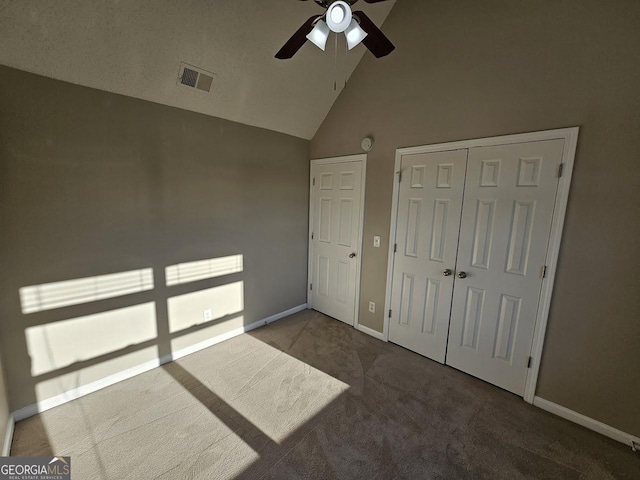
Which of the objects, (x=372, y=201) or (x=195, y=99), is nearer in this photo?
(x=195, y=99)

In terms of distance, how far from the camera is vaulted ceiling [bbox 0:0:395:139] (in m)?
1.67

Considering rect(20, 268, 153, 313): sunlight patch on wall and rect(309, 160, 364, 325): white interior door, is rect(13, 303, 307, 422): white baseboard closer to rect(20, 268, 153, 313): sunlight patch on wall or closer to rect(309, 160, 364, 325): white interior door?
rect(20, 268, 153, 313): sunlight patch on wall

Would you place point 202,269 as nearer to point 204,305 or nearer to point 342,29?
point 204,305

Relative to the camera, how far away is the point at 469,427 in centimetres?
193

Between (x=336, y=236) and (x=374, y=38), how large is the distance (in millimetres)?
2170

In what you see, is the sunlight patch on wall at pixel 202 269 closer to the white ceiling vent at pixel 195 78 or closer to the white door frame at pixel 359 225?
the white door frame at pixel 359 225

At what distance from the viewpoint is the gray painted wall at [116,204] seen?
6.01 ft

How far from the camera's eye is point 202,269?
279 cm

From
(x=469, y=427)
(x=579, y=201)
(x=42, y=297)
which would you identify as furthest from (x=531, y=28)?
(x=42, y=297)

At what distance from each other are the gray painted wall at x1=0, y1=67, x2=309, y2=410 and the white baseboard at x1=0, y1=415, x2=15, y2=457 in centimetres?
13

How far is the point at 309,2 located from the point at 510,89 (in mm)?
1731

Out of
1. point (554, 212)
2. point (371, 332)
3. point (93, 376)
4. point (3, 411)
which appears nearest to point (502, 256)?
point (554, 212)

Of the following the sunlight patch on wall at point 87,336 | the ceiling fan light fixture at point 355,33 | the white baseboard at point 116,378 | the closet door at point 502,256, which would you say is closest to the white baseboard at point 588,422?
the closet door at point 502,256

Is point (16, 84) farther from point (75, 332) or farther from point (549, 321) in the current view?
point (549, 321)
